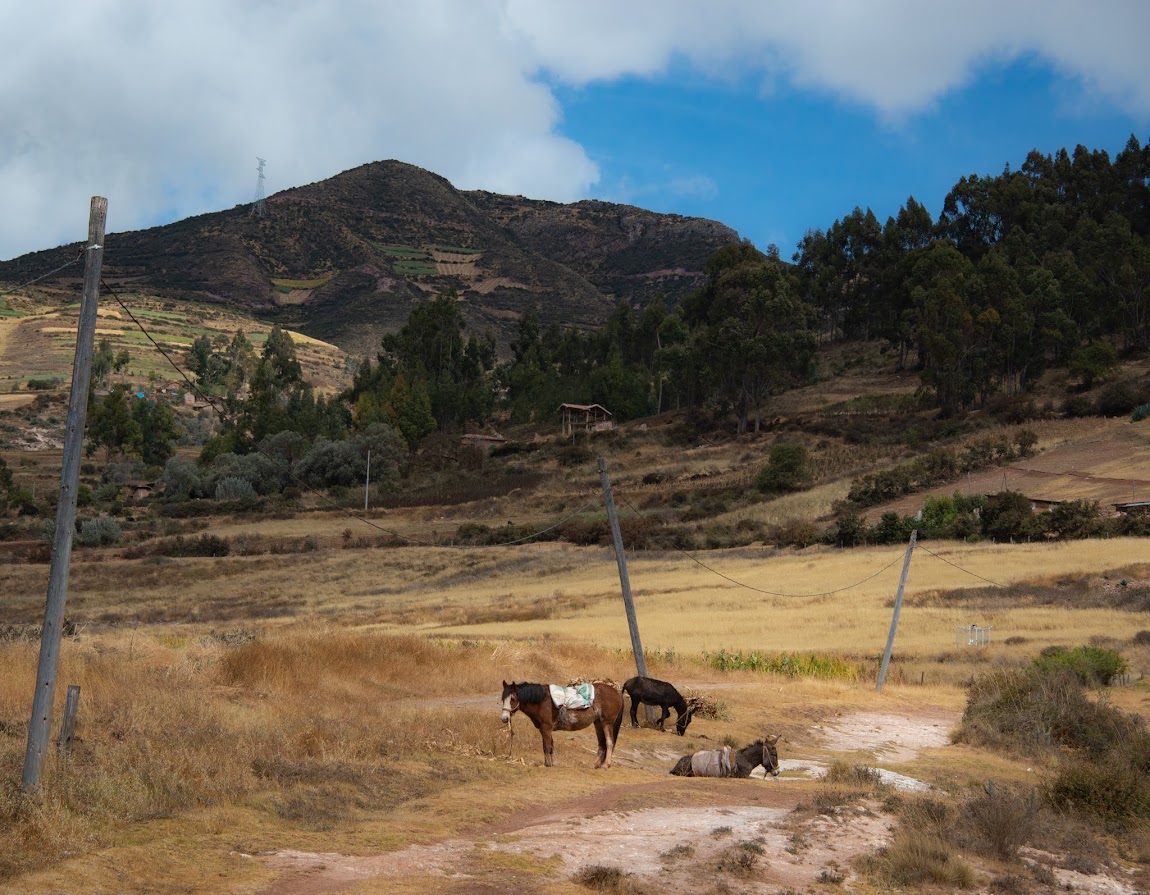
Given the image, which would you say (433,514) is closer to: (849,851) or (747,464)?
(747,464)

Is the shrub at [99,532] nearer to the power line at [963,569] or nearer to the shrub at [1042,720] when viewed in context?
the power line at [963,569]

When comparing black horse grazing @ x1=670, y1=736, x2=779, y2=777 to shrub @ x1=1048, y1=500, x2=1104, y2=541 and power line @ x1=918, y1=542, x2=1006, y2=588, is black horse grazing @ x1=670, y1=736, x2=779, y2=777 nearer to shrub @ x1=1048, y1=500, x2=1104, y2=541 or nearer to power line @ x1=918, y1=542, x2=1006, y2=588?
power line @ x1=918, y1=542, x2=1006, y2=588

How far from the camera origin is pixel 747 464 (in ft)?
292

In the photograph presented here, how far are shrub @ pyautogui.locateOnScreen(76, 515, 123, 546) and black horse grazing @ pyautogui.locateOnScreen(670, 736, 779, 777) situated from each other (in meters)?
66.4

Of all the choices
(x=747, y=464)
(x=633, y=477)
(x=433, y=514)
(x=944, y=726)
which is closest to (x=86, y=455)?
(x=433, y=514)

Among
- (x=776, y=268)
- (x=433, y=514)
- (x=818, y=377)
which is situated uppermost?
(x=776, y=268)

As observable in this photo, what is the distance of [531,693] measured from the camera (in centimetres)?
1477

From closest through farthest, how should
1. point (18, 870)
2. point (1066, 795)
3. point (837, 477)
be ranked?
point (18, 870), point (1066, 795), point (837, 477)

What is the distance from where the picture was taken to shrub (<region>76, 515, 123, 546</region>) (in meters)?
73.4

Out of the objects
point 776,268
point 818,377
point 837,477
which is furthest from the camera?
point 818,377

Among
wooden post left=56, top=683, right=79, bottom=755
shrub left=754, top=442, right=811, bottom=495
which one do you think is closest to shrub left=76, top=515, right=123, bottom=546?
shrub left=754, top=442, right=811, bottom=495

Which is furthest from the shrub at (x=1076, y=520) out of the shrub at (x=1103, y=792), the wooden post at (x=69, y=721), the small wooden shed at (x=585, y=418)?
the small wooden shed at (x=585, y=418)

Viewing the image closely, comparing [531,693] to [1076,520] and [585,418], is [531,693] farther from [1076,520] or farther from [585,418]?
[585,418]

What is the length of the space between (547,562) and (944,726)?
4191cm
